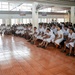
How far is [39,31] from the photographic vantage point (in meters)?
7.89

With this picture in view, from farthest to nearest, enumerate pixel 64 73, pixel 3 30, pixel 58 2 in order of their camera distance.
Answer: pixel 3 30 < pixel 58 2 < pixel 64 73

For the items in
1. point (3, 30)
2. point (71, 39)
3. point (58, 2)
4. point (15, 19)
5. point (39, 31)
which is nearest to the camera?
point (71, 39)

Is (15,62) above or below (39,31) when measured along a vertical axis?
below

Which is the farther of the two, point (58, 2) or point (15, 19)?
point (15, 19)

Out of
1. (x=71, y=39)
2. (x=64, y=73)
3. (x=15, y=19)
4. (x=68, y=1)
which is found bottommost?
(x=64, y=73)

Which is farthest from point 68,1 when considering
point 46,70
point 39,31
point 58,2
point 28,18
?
point 46,70

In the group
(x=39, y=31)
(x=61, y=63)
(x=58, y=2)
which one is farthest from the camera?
(x=58, y=2)

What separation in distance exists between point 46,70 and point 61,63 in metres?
0.80

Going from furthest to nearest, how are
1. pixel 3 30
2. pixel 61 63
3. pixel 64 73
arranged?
pixel 3 30 < pixel 61 63 < pixel 64 73

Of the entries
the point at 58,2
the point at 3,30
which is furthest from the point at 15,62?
A: the point at 3,30

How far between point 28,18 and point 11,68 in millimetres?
11633

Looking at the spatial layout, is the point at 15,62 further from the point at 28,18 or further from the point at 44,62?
the point at 28,18

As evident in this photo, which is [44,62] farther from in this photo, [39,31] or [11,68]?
[39,31]

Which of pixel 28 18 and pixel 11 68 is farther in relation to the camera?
pixel 28 18
